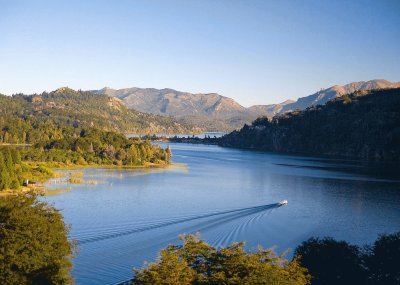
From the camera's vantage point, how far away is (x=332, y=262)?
44719mm

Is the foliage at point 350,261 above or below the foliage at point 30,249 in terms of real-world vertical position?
below

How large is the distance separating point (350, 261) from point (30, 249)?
1123 inches

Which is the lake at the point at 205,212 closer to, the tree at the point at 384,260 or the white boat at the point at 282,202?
the white boat at the point at 282,202

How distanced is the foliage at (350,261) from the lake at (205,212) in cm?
370

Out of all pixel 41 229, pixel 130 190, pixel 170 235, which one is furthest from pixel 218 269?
pixel 130 190

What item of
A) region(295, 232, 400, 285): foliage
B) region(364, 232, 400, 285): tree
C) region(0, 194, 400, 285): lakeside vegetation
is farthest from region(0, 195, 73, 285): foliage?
region(364, 232, 400, 285): tree

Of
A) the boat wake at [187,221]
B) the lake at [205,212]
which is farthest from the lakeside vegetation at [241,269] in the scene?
Result: the boat wake at [187,221]

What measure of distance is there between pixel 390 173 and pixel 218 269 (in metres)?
125

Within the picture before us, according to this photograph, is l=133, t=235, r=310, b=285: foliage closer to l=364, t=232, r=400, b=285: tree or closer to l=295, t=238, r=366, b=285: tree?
l=295, t=238, r=366, b=285: tree

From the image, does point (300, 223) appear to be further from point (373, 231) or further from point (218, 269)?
point (218, 269)

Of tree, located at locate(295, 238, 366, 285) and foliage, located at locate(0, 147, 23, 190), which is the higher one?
foliage, located at locate(0, 147, 23, 190)

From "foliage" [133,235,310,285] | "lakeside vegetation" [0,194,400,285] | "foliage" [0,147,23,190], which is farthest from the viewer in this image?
"foliage" [0,147,23,190]

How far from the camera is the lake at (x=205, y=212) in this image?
51.0m

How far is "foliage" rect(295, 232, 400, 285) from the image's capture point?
41281mm
